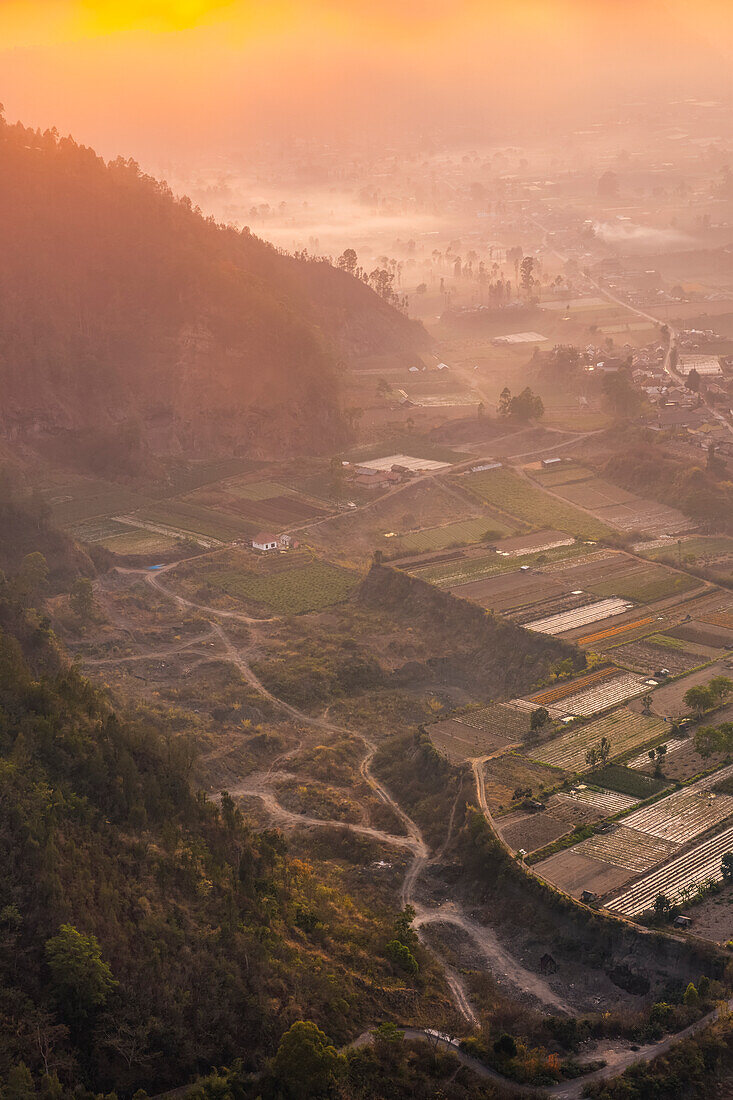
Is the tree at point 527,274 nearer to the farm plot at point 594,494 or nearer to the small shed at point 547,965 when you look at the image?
the farm plot at point 594,494

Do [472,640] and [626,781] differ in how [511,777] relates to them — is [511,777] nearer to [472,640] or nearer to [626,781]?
[626,781]

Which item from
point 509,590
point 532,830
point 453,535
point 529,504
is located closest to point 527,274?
point 529,504

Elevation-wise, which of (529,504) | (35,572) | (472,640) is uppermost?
(529,504)

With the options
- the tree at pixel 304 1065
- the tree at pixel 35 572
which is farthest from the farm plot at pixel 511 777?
the tree at pixel 35 572

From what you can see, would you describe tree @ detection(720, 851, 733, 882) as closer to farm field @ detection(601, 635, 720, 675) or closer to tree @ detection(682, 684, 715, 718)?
tree @ detection(682, 684, 715, 718)

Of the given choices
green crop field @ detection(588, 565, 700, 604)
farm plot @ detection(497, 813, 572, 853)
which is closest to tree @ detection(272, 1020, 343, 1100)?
farm plot @ detection(497, 813, 572, 853)

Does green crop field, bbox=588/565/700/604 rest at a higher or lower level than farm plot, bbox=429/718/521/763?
higher
